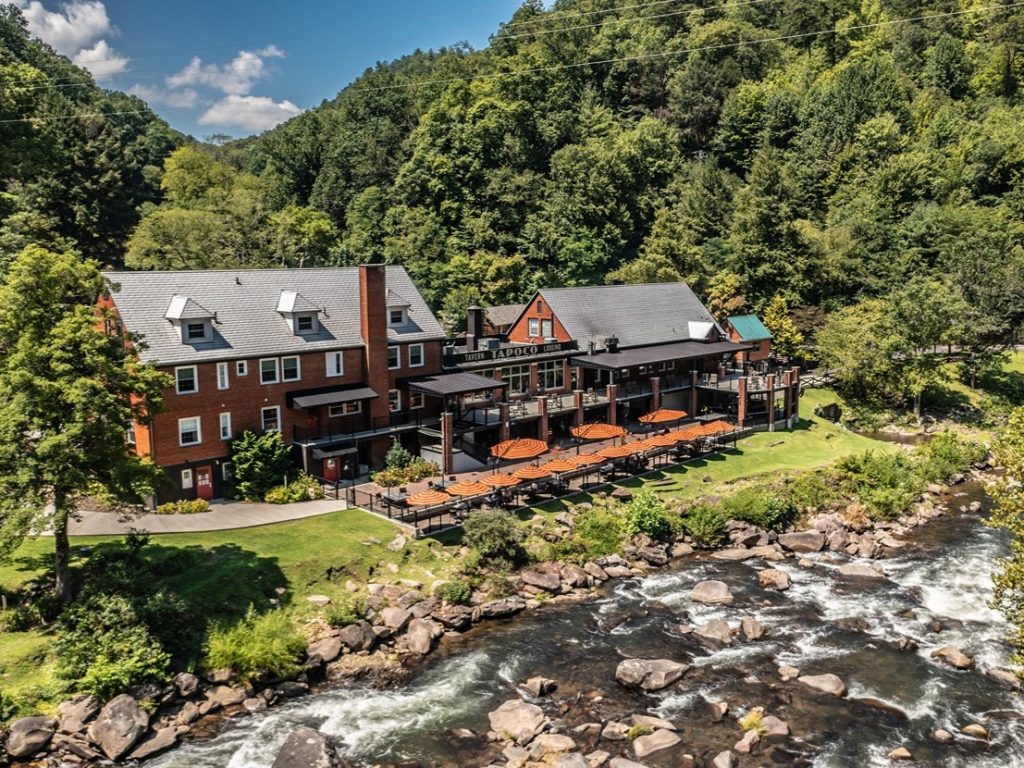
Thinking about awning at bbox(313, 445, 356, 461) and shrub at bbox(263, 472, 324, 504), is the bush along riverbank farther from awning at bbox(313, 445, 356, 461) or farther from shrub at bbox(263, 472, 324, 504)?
awning at bbox(313, 445, 356, 461)

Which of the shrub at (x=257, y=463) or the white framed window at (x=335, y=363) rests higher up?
the white framed window at (x=335, y=363)

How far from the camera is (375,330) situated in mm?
42469

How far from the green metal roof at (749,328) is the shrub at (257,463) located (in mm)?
39180

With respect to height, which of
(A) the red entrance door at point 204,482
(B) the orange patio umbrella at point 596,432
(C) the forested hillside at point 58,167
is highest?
(C) the forested hillside at point 58,167

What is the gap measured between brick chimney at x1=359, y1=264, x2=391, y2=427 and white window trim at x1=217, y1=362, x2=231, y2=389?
767cm

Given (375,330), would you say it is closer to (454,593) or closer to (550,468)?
(550,468)

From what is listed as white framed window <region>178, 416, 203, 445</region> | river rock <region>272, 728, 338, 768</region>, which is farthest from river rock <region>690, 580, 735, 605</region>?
white framed window <region>178, 416, 203, 445</region>

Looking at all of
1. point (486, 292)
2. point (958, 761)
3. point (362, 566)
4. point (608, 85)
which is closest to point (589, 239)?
point (486, 292)

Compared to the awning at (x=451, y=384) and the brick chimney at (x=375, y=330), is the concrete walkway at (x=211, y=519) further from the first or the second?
the awning at (x=451, y=384)

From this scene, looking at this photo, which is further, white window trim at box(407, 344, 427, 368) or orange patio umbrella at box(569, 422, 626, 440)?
orange patio umbrella at box(569, 422, 626, 440)

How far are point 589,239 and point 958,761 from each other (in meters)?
65.8

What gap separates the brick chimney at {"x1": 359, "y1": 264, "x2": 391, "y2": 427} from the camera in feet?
138

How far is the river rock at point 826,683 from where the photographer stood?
24719 mm

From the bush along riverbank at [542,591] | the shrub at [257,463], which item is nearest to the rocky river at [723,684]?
the bush along riverbank at [542,591]
